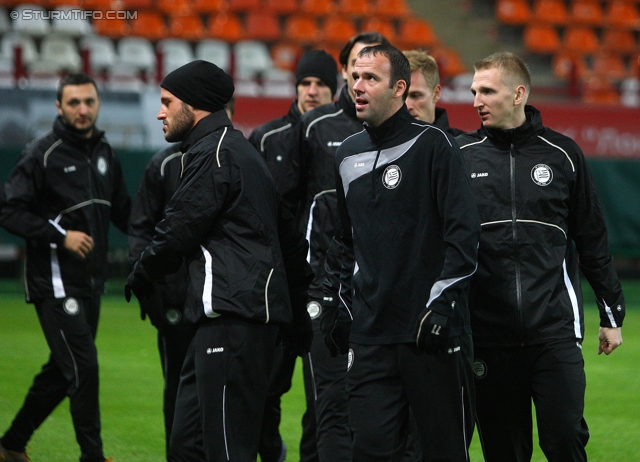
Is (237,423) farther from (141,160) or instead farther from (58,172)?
(141,160)

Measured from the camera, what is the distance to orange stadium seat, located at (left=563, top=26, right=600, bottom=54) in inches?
906

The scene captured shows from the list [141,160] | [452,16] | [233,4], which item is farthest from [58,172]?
[452,16]

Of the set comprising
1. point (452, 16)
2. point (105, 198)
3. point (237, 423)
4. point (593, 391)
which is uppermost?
point (452, 16)

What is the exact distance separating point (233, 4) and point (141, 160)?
7.90 meters

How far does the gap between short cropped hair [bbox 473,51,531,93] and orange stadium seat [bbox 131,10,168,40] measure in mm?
14910

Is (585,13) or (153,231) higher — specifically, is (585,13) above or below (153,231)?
above

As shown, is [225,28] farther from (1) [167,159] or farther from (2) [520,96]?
(2) [520,96]

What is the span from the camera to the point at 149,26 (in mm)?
19562

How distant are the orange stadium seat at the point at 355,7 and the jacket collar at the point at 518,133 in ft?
56.1

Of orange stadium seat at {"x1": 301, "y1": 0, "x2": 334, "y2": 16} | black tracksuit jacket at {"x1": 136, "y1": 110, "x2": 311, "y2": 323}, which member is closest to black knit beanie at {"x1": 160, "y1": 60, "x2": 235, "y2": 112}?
black tracksuit jacket at {"x1": 136, "y1": 110, "x2": 311, "y2": 323}

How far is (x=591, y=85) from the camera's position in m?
20.2

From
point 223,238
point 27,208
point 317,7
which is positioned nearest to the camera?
point 223,238

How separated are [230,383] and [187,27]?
16.1m

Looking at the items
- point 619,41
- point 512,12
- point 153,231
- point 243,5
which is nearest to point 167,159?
point 153,231
